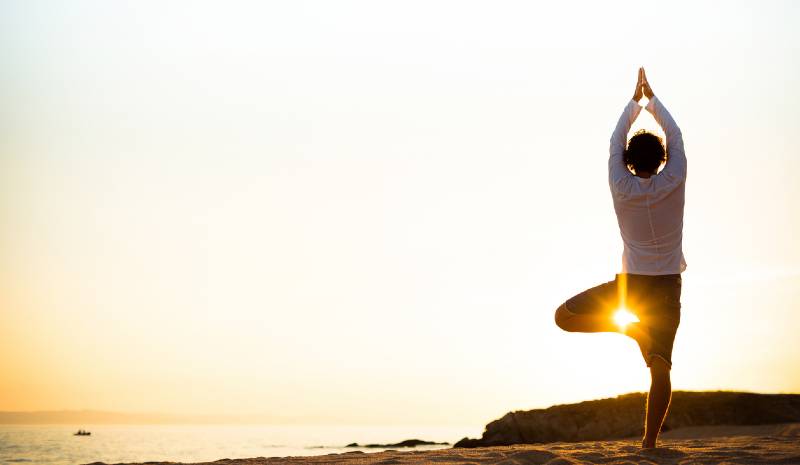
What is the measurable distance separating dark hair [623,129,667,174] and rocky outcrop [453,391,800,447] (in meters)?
10.5

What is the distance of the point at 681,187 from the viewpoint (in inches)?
224

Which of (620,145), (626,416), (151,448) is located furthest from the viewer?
(151,448)

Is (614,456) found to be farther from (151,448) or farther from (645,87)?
(151,448)

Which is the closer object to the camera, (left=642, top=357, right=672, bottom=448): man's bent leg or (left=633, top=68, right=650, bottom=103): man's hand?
(left=642, top=357, right=672, bottom=448): man's bent leg

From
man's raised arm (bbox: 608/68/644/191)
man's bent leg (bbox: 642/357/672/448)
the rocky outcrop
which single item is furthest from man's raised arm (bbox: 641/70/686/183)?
the rocky outcrop

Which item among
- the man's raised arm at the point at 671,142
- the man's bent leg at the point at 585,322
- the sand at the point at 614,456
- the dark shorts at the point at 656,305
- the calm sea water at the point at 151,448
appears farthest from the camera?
the calm sea water at the point at 151,448

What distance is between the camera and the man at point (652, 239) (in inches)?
224

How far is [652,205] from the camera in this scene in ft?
18.6

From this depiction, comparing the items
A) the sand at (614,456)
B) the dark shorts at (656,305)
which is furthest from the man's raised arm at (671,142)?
the sand at (614,456)

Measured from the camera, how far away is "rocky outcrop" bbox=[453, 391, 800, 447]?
14719mm

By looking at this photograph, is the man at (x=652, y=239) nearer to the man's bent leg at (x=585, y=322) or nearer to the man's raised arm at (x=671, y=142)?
the man's raised arm at (x=671, y=142)

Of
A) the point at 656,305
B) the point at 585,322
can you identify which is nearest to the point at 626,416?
the point at 585,322

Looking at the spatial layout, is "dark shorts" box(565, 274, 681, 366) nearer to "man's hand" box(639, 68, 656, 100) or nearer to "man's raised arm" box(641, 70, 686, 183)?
"man's raised arm" box(641, 70, 686, 183)

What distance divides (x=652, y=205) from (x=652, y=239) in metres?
0.27
